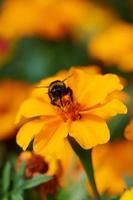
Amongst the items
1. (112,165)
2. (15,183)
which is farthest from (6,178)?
(112,165)

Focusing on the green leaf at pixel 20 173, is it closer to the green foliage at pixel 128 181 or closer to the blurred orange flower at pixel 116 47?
the green foliage at pixel 128 181

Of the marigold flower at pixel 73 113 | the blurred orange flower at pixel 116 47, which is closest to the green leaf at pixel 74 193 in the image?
the marigold flower at pixel 73 113

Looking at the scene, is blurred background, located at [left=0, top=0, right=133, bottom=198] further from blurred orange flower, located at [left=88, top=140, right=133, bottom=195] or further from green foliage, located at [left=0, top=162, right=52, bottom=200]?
green foliage, located at [left=0, top=162, right=52, bottom=200]

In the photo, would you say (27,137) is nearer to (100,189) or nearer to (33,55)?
(100,189)

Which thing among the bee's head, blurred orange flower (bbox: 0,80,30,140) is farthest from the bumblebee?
blurred orange flower (bbox: 0,80,30,140)

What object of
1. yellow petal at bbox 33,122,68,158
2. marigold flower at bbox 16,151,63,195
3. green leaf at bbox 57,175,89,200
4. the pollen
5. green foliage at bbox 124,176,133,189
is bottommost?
green leaf at bbox 57,175,89,200
